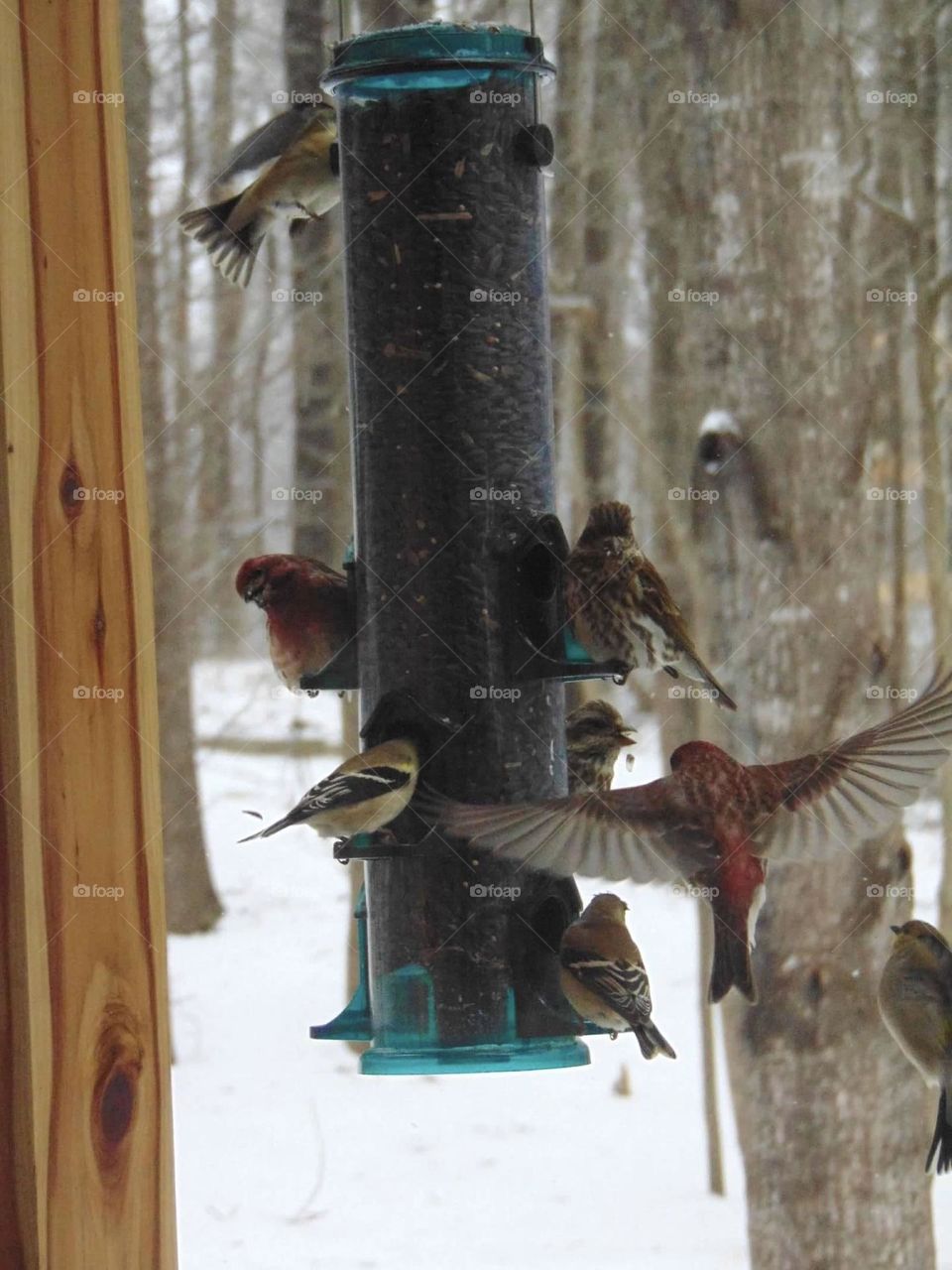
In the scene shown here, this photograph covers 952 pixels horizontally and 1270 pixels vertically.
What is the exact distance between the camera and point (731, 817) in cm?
249

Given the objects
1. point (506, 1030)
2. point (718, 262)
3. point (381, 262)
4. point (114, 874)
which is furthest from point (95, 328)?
point (718, 262)

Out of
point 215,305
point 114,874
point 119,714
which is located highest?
point 215,305

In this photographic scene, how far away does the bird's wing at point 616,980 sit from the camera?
2543 mm

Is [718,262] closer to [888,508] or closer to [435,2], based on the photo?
[888,508]

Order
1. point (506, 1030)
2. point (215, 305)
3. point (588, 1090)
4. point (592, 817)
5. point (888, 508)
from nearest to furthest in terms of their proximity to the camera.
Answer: point (592, 817) → point (506, 1030) → point (888, 508) → point (588, 1090) → point (215, 305)

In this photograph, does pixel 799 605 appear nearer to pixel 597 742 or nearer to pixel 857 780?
pixel 597 742

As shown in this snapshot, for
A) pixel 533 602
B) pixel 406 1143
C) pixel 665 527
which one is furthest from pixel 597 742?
pixel 665 527

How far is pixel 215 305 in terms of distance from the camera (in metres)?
8.02

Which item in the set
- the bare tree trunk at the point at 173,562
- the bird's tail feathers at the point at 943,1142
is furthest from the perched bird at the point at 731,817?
the bare tree trunk at the point at 173,562

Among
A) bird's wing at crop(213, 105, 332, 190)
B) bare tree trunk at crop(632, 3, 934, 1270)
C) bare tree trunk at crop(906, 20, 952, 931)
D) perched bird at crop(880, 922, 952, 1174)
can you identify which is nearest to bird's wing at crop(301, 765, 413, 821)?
perched bird at crop(880, 922, 952, 1174)

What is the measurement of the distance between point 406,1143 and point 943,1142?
133 inches

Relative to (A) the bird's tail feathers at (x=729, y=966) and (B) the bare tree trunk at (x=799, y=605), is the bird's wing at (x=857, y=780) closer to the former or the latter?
(A) the bird's tail feathers at (x=729, y=966)

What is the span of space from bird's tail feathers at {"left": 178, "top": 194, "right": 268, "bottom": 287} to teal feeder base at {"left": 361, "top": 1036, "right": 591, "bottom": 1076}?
1.56 metres

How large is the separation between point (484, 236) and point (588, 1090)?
4.43m
